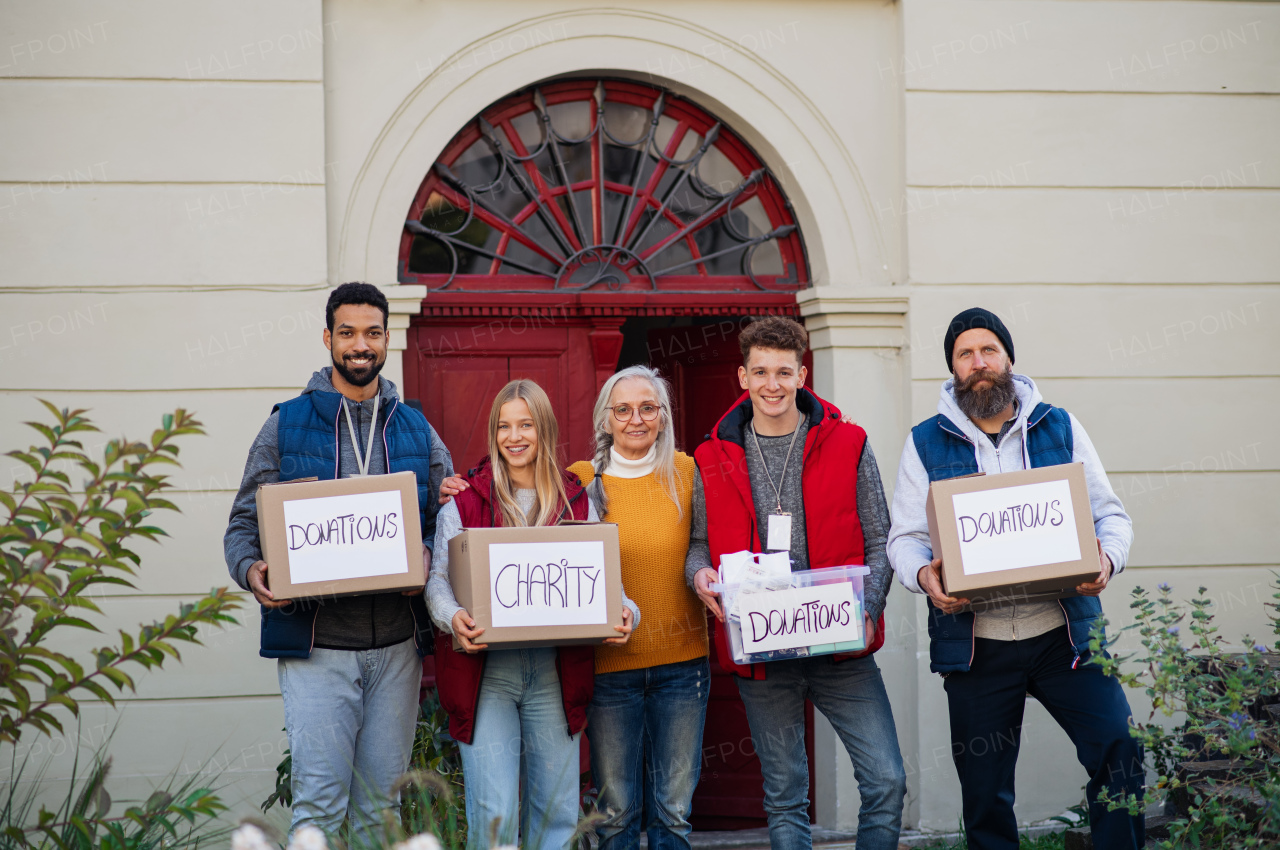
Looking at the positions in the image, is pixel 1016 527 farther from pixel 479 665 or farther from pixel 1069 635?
pixel 479 665

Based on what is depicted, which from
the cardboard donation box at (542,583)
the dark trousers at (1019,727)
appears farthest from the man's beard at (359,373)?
the dark trousers at (1019,727)

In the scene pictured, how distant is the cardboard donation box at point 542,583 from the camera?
2945mm

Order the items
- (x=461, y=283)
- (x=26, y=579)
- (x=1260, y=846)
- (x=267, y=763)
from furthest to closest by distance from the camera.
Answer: (x=461, y=283) < (x=267, y=763) < (x=1260, y=846) < (x=26, y=579)

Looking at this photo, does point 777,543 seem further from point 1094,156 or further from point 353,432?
point 1094,156

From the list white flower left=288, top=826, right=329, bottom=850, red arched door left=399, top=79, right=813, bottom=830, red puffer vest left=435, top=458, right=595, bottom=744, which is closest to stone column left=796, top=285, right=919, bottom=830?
red arched door left=399, top=79, right=813, bottom=830

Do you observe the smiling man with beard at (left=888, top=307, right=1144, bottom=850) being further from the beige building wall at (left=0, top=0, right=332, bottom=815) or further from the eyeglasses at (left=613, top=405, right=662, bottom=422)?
the beige building wall at (left=0, top=0, right=332, bottom=815)

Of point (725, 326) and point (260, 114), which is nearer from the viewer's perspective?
point (260, 114)

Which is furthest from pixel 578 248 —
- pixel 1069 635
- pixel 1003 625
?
pixel 1069 635

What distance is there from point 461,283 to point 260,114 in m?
1.06

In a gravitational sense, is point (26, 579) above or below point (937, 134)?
below

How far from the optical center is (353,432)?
10.6ft

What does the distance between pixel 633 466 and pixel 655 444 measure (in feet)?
0.34

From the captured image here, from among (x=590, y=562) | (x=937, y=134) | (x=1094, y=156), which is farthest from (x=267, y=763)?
(x=1094, y=156)

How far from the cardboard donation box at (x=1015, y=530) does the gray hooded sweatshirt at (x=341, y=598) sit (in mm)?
1537
